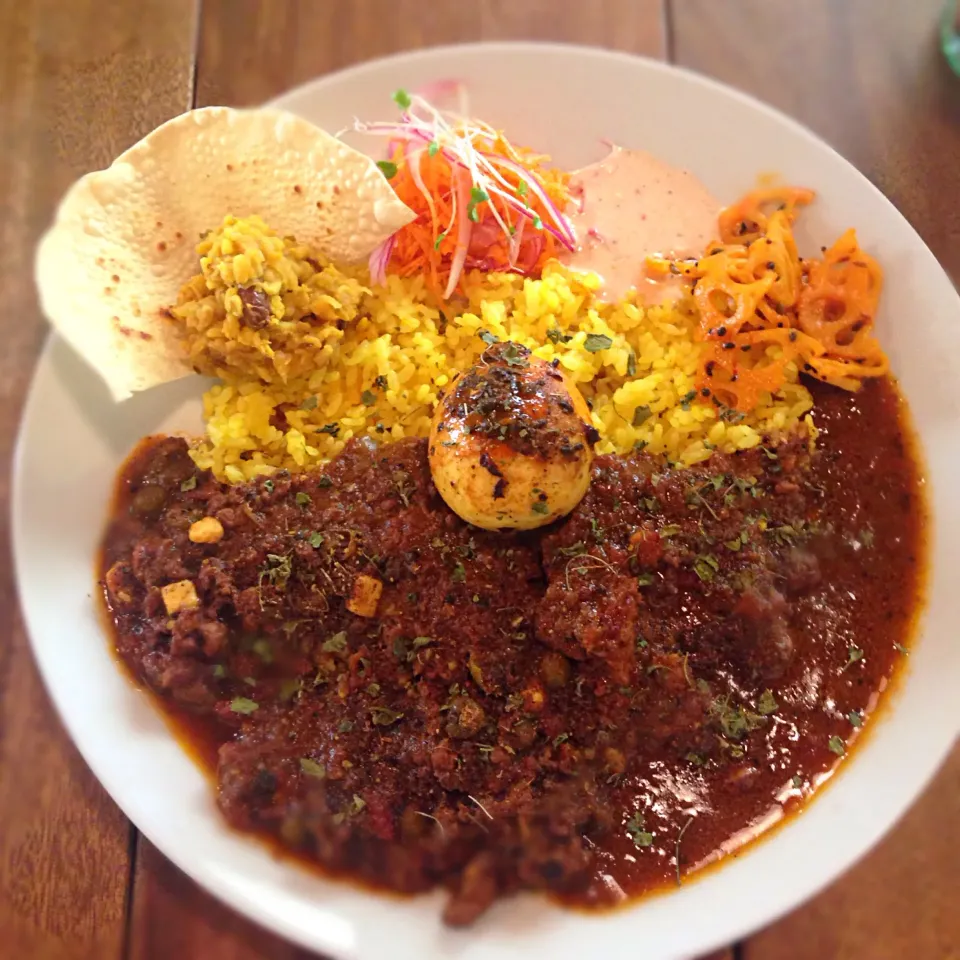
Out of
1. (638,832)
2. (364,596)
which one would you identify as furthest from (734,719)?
(364,596)

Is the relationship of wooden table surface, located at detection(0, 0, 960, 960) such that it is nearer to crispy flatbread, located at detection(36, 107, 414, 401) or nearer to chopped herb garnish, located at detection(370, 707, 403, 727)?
crispy flatbread, located at detection(36, 107, 414, 401)

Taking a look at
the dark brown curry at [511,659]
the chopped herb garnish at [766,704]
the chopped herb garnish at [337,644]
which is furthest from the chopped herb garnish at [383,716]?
the chopped herb garnish at [766,704]

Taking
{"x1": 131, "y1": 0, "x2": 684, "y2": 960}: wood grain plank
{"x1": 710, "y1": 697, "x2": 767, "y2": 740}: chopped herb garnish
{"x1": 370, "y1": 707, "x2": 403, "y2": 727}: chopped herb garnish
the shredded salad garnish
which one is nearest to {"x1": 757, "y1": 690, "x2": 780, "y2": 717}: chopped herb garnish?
{"x1": 710, "y1": 697, "x2": 767, "y2": 740}: chopped herb garnish

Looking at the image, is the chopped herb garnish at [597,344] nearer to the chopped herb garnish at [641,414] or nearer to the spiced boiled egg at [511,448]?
the chopped herb garnish at [641,414]

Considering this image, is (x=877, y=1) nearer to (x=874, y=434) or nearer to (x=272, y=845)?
(x=874, y=434)

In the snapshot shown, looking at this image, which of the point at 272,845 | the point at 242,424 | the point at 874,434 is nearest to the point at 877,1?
the point at 874,434
